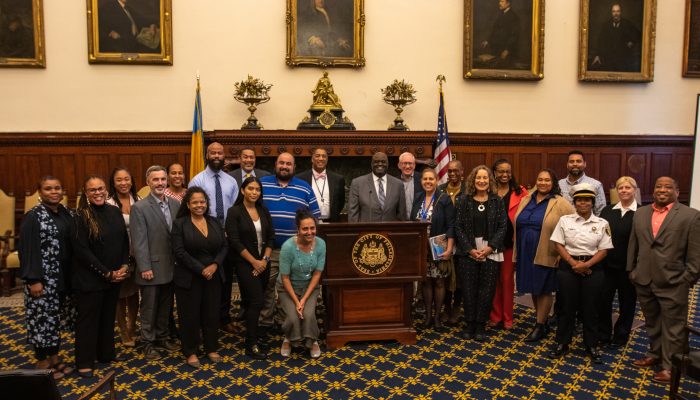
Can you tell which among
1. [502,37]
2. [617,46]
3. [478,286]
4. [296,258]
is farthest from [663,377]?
[617,46]

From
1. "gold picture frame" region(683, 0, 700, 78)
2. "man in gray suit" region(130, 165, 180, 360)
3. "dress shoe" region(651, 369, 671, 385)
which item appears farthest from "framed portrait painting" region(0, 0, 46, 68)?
"gold picture frame" region(683, 0, 700, 78)

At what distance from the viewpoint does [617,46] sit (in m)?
8.98

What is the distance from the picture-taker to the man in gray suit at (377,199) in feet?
18.0

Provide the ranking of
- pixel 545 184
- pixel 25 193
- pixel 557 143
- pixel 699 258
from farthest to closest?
pixel 557 143, pixel 25 193, pixel 545 184, pixel 699 258

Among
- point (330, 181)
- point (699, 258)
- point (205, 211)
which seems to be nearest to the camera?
point (699, 258)

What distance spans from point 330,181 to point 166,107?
370 cm

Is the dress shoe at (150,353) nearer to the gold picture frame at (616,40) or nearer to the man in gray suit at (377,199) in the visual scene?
the man in gray suit at (377,199)

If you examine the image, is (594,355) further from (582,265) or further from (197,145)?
(197,145)

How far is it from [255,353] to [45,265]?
5.83 ft

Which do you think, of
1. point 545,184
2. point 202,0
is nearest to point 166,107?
point 202,0

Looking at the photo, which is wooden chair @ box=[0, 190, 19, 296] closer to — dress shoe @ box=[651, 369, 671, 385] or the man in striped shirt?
the man in striped shirt

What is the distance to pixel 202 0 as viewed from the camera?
27.1ft

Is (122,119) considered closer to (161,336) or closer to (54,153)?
(54,153)

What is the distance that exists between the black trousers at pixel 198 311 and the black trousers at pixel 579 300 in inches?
115
